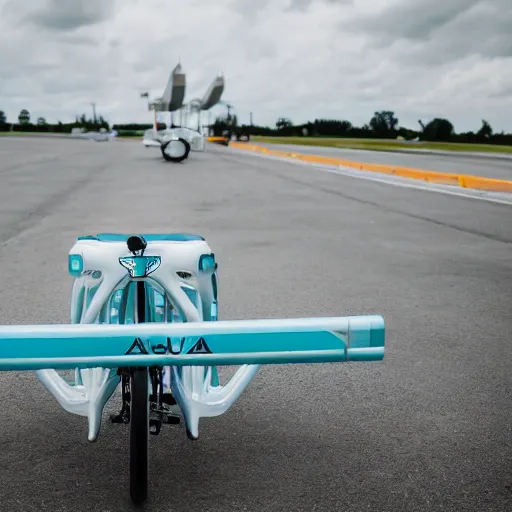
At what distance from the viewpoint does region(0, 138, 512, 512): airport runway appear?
10.1 feet

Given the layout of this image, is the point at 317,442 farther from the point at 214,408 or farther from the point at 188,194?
the point at 188,194

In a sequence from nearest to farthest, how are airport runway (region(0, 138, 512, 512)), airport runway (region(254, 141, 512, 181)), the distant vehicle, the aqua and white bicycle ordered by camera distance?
the aqua and white bicycle < airport runway (region(0, 138, 512, 512)) < airport runway (region(254, 141, 512, 181)) < the distant vehicle

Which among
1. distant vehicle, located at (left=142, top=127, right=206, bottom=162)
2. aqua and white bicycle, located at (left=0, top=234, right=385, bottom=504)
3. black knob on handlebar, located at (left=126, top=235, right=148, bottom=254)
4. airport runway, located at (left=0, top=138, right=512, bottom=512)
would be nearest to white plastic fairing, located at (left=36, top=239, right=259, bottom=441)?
aqua and white bicycle, located at (left=0, top=234, right=385, bottom=504)

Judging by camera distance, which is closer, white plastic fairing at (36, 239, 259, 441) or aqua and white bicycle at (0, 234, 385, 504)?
aqua and white bicycle at (0, 234, 385, 504)

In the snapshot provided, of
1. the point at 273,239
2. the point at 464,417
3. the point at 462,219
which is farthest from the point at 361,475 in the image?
the point at 462,219

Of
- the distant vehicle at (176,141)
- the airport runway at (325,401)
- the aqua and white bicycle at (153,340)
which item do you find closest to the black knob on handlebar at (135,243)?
the aqua and white bicycle at (153,340)

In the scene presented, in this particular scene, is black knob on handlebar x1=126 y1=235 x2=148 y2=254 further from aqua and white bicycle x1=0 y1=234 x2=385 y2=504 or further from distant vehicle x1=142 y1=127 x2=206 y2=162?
distant vehicle x1=142 y1=127 x2=206 y2=162

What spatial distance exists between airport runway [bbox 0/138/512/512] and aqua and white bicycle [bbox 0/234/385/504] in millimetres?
265

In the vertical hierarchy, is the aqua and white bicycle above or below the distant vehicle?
above

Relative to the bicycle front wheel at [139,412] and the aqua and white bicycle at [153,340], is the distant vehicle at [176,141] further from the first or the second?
the bicycle front wheel at [139,412]

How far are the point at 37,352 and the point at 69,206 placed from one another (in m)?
12.5

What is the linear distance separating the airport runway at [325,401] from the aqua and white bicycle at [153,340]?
0.87ft

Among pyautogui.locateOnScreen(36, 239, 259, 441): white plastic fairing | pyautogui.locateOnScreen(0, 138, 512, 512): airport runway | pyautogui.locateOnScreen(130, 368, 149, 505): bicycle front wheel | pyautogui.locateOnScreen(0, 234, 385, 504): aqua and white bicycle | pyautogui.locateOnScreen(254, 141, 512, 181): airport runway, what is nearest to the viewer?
pyautogui.locateOnScreen(0, 234, 385, 504): aqua and white bicycle

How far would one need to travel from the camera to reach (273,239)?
1033 centimetres
